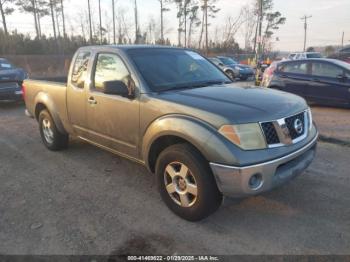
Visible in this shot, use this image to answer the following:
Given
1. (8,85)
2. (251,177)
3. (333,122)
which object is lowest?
(333,122)

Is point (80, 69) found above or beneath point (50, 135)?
above

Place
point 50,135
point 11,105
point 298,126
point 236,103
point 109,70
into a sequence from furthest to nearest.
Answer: point 11,105
point 50,135
point 109,70
point 298,126
point 236,103

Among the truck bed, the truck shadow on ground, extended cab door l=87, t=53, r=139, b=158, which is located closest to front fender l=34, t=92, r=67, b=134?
the truck bed

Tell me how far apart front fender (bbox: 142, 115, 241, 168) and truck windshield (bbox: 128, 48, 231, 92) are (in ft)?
1.81

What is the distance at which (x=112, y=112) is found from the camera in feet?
13.5

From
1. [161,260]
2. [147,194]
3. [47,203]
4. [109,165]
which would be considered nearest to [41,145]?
[109,165]

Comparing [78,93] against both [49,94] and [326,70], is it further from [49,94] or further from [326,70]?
[326,70]

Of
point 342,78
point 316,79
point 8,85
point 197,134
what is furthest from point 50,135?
point 342,78

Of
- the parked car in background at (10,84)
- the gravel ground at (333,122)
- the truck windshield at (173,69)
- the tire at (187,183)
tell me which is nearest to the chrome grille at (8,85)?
the parked car in background at (10,84)

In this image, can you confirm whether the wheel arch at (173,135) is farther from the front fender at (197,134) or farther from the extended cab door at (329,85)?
the extended cab door at (329,85)

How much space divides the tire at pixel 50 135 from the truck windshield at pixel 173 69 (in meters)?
2.38

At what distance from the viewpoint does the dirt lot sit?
A: 303cm

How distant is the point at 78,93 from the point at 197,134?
237 centimetres

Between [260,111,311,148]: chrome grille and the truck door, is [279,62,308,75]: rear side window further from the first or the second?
the truck door
